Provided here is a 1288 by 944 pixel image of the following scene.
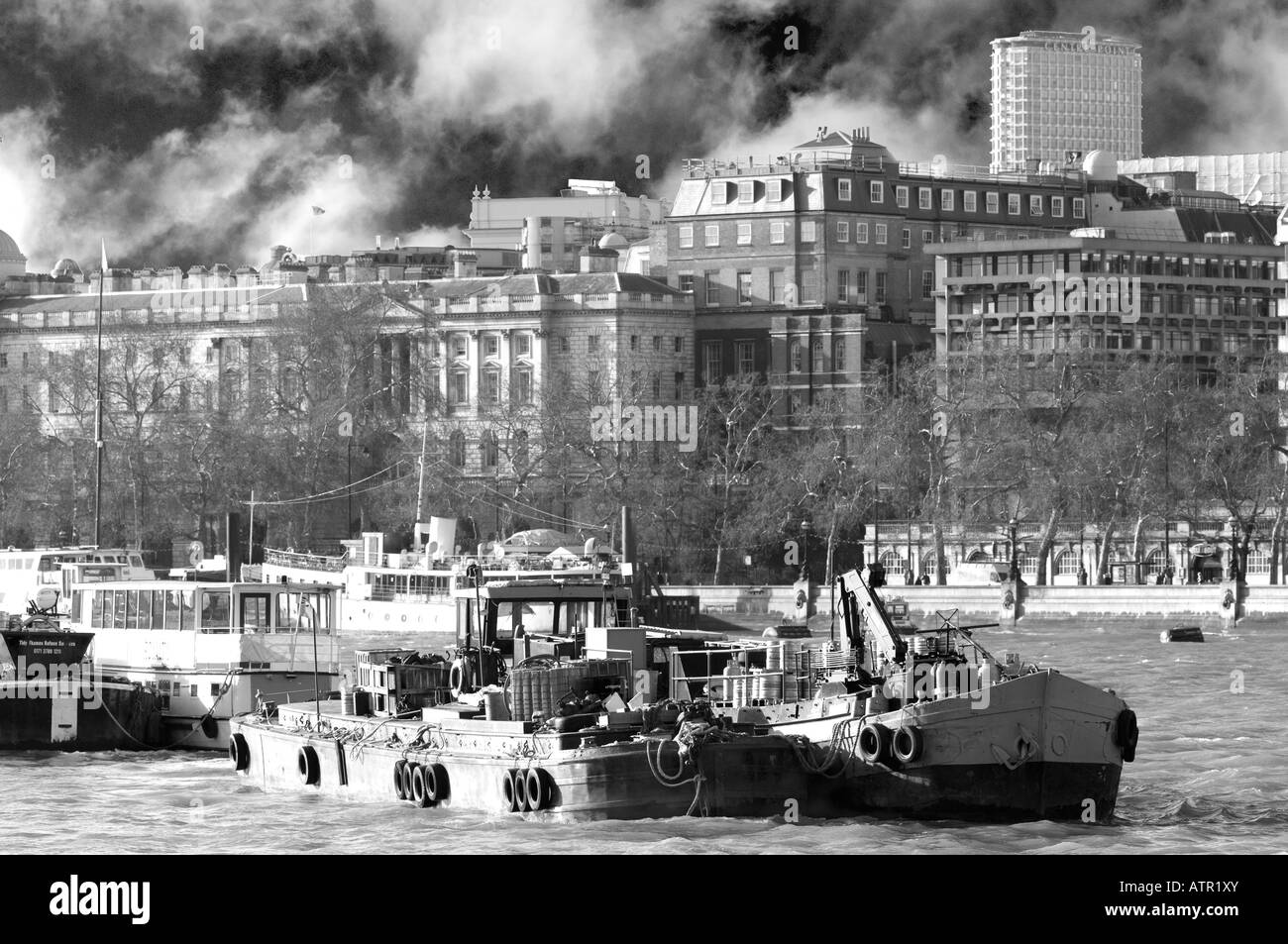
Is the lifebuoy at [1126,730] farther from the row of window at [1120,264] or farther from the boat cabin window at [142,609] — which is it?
the row of window at [1120,264]

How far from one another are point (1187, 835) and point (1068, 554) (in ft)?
299

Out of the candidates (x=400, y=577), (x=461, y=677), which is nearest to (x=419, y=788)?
(x=461, y=677)

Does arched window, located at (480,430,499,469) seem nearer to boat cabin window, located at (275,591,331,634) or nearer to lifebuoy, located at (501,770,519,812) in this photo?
boat cabin window, located at (275,591,331,634)

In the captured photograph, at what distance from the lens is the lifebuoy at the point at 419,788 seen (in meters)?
56.6

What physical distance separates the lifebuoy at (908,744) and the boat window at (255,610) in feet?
82.6

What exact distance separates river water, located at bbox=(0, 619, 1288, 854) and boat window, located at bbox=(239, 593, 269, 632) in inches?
155

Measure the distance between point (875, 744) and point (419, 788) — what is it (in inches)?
334

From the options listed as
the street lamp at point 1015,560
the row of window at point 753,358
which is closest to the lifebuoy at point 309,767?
the street lamp at point 1015,560

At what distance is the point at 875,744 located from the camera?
53000 millimetres

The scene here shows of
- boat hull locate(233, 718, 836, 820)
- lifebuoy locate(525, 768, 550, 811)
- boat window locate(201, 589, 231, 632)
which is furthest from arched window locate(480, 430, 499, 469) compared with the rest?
→ lifebuoy locate(525, 768, 550, 811)

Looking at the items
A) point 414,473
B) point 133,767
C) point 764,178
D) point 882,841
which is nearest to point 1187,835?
point 882,841

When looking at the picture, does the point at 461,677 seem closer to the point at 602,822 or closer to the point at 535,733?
the point at 535,733

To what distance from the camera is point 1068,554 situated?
472ft
